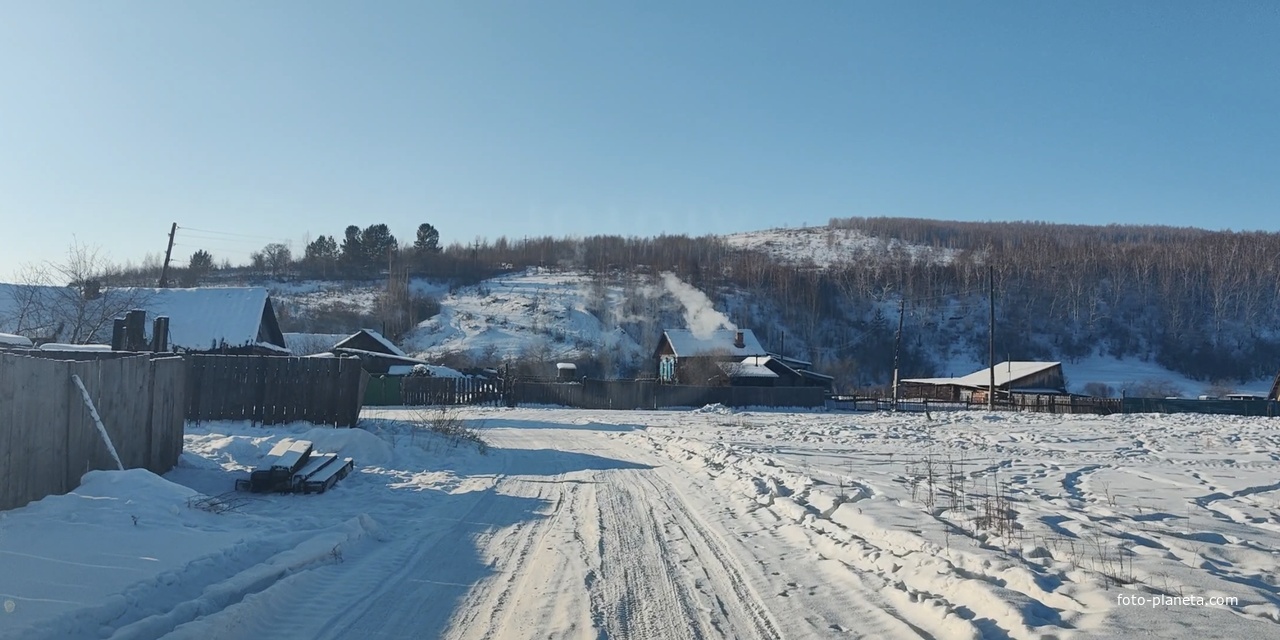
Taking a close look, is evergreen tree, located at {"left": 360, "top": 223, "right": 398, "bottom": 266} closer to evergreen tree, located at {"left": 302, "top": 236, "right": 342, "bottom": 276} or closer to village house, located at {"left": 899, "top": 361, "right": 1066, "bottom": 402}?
evergreen tree, located at {"left": 302, "top": 236, "right": 342, "bottom": 276}

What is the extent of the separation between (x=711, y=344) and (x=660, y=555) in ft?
195

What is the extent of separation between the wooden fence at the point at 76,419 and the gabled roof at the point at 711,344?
52574mm

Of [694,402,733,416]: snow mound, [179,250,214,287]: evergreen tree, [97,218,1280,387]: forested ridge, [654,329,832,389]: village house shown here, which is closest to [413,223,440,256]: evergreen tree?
[97,218,1280,387]: forested ridge

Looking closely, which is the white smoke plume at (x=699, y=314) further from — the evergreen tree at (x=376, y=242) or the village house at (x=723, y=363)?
the evergreen tree at (x=376, y=242)

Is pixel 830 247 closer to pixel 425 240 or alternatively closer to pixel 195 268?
pixel 425 240

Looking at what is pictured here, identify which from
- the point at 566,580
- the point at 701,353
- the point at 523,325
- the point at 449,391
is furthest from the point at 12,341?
the point at 523,325

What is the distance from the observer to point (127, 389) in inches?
425

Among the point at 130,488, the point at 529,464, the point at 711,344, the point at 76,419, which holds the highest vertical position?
the point at 711,344

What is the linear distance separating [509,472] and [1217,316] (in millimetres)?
119044

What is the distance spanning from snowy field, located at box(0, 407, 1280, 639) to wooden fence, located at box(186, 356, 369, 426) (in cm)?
411

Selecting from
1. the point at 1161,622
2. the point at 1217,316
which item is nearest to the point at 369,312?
the point at 1161,622

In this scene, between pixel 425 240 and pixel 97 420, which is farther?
pixel 425 240

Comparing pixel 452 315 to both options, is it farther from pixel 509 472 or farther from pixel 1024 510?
pixel 1024 510

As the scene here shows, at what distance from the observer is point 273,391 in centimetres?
1867
